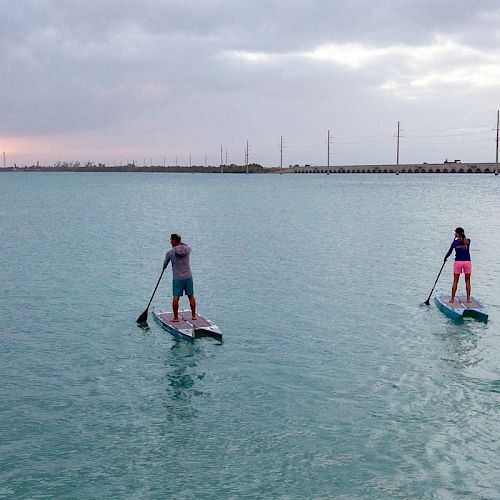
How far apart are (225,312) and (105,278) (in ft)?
28.2

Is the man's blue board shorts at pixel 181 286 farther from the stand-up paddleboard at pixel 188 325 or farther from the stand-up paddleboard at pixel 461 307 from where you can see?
the stand-up paddleboard at pixel 461 307

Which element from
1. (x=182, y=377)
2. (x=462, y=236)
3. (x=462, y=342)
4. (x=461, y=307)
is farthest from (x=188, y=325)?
(x=462, y=236)

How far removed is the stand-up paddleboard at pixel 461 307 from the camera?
59.9ft

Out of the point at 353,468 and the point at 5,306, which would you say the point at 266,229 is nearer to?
the point at 5,306

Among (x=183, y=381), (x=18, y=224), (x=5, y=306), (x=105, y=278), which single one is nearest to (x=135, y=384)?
(x=183, y=381)

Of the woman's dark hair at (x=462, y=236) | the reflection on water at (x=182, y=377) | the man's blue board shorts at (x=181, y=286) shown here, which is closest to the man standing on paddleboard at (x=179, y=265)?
the man's blue board shorts at (x=181, y=286)

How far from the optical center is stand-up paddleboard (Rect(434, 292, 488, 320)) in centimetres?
1827

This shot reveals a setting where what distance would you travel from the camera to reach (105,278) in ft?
87.1

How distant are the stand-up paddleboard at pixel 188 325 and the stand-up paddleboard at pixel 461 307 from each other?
7162 mm

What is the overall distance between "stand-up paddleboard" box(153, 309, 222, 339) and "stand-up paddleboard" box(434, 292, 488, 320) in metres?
7.16

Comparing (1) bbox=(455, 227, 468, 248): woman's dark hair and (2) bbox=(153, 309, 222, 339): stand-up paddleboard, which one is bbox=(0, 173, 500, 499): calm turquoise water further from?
→ (1) bbox=(455, 227, 468, 248): woman's dark hair

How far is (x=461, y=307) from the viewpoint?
1875cm

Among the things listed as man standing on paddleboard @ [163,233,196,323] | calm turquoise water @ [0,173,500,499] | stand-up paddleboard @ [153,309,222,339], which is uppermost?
man standing on paddleboard @ [163,233,196,323]

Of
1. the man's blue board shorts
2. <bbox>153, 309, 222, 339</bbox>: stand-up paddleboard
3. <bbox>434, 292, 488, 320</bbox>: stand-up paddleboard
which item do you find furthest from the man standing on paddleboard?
<bbox>434, 292, 488, 320</bbox>: stand-up paddleboard
